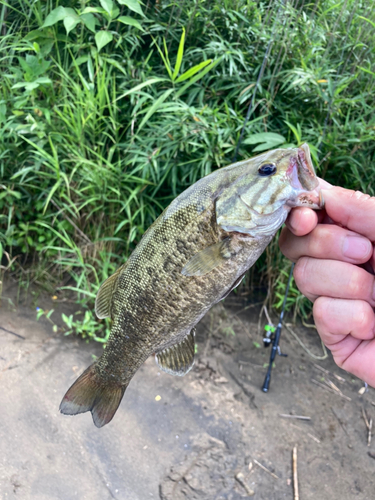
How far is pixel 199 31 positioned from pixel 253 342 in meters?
3.14

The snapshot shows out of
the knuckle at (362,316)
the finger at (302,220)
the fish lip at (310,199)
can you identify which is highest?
the fish lip at (310,199)

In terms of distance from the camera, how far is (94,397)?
5.18 ft

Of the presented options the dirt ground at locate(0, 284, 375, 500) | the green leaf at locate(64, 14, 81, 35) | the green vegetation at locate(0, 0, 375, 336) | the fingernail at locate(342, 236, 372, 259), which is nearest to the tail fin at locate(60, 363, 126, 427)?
the fingernail at locate(342, 236, 372, 259)

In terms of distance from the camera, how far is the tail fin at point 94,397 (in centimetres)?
154

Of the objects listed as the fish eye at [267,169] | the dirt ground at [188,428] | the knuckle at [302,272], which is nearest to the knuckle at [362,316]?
the knuckle at [302,272]

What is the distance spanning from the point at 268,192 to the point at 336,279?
519mm

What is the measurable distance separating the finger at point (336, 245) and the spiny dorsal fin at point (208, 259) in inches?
16.9

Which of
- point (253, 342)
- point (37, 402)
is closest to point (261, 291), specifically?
point (253, 342)

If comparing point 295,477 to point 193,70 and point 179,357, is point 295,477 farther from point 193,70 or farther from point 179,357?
point 193,70

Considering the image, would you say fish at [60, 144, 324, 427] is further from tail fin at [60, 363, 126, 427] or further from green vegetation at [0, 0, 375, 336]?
green vegetation at [0, 0, 375, 336]

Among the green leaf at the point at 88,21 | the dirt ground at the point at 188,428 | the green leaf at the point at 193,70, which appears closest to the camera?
the green leaf at the point at 193,70

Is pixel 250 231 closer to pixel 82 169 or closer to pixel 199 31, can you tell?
pixel 82 169

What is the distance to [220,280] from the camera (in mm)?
1396

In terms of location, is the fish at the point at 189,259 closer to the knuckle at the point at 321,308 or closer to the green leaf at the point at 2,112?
the knuckle at the point at 321,308
